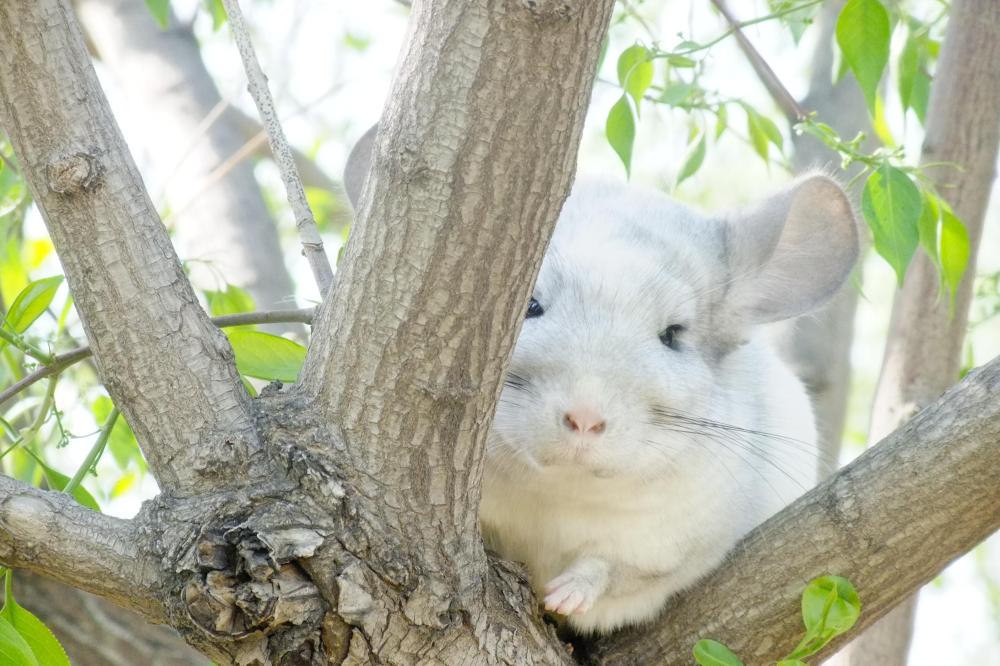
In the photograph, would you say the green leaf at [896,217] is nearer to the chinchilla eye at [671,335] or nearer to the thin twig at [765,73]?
the chinchilla eye at [671,335]

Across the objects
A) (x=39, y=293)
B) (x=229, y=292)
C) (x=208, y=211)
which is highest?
(x=208, y=211)

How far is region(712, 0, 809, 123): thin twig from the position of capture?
2.97 m

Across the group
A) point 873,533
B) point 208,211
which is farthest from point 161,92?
point 873,533

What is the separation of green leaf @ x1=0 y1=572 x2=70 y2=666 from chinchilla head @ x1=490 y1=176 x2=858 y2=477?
816mm

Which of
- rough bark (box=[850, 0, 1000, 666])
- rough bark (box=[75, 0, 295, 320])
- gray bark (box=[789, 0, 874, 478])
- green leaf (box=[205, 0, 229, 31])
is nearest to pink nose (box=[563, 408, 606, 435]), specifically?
rough bark (box=[850, 0, 1000, 666])

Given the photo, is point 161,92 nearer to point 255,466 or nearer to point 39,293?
point 39,293

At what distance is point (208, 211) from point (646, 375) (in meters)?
2.29

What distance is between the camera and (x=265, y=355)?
219 centimetres

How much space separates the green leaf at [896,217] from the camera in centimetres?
216

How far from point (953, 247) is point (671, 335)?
1.99 ft

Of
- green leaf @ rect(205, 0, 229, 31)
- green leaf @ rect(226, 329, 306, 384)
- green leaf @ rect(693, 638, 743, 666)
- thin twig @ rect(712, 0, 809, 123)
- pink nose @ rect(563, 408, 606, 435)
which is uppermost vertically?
green leaf @ rect(205, 0, 229, 31)

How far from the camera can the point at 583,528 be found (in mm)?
2365

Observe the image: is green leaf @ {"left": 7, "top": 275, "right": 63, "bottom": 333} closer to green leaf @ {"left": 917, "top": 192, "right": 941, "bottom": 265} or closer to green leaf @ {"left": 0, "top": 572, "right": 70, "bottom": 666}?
green leaf @ {"left": 0, "top": 572, "right": 70, "bottom": 666}

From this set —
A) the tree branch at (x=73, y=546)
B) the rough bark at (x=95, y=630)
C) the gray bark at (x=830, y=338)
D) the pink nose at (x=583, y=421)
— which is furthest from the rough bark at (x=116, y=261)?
the gray bark at (x=830, y=338)
